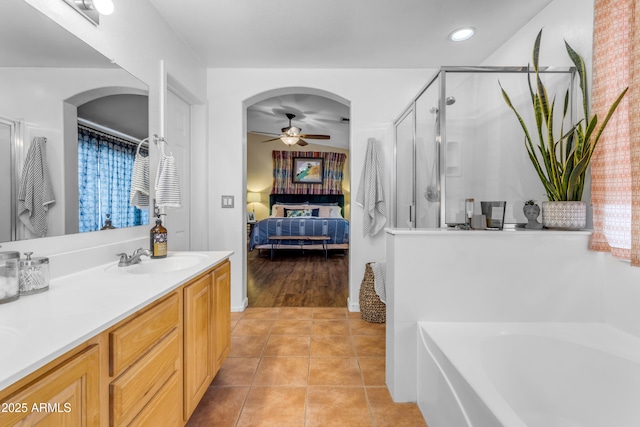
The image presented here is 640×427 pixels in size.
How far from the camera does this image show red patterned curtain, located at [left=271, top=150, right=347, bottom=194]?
714cm

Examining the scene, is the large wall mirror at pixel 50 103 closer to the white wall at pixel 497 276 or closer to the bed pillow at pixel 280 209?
the white wall at pixel 497 276

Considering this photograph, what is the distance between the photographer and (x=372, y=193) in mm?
2787

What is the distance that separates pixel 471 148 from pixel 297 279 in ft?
9.00

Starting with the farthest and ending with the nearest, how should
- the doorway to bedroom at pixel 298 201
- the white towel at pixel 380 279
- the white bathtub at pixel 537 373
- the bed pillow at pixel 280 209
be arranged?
the bed pillow at pixel 280 209 < the doorway to bedroom at pixel 298 201 < the white towel at pixel 380 279 < the white bathtub at pixel 537 373

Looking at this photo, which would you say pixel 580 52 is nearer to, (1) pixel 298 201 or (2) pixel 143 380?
(2) pixel 143 380

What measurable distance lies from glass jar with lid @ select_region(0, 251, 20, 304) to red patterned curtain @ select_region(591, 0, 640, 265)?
231 cm

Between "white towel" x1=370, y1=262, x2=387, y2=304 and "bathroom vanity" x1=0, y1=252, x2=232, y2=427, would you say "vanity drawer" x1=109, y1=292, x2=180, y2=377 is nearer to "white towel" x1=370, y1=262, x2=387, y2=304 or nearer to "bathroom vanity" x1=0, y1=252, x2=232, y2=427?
"bathroom vanity" x1=0, y1=252, x2=232, y2=427

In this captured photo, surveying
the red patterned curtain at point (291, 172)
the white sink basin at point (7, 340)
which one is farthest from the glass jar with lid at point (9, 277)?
the red patterned curtain at point (291, 172)

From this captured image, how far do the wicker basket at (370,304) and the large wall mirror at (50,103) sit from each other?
2.12 m

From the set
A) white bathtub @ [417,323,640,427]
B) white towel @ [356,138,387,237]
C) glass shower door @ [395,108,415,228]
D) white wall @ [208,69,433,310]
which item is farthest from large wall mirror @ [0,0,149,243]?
glass shower door @ [395,108,415,228]

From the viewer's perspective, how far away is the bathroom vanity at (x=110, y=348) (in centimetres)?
62

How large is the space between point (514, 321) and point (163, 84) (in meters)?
2.63

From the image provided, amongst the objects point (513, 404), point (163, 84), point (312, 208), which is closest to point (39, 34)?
point (163, 84)

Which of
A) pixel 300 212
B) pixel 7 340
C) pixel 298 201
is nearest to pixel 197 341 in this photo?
pixel 7 340
